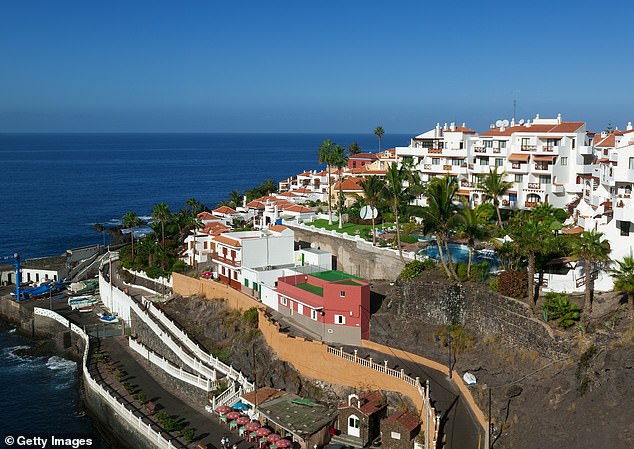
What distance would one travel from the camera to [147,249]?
227 ft

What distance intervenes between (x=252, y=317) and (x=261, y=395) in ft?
36.6

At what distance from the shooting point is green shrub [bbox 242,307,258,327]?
49.1 meters

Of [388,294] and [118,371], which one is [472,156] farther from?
[118,371]

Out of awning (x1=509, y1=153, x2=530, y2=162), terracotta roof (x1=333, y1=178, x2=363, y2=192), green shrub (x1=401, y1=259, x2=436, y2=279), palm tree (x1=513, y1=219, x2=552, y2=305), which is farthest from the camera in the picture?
terracotta roof (x1=333, y1=178, x2=363, y2=192)

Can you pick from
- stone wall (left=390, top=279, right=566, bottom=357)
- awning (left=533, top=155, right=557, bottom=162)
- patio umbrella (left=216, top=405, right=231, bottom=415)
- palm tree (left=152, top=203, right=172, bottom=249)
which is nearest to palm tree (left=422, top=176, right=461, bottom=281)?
stone wall (left=390, top=279, right=566, bottom=357)

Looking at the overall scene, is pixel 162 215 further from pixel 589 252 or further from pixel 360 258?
pixel 589 252

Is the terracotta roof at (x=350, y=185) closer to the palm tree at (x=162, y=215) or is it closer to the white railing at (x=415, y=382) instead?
the palm tree at (x=162, y=215)

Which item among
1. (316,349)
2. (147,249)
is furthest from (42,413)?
(147,249)

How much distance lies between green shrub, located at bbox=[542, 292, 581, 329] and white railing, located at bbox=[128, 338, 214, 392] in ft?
71.5

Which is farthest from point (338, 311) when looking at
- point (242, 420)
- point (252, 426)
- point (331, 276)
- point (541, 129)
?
point (541, 129)

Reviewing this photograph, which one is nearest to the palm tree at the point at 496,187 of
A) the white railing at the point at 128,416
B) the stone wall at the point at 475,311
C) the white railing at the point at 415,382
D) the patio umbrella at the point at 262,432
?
the stone wall at the point at 475,311

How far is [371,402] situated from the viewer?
36188 millimetres

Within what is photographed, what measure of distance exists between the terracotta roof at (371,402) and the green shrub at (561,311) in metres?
10.7

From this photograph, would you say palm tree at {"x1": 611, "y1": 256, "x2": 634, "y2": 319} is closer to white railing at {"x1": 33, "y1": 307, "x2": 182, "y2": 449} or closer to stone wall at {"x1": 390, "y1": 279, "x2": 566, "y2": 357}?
stone wall at {"x1": 390, "y1": 279, "x2": 566, "y2": 357}
